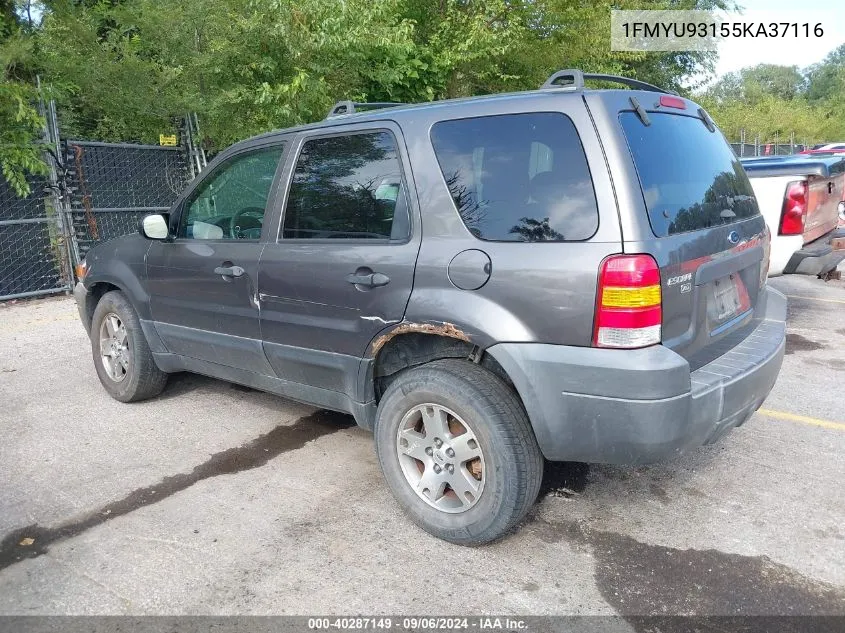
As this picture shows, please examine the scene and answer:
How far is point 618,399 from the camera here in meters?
2.62

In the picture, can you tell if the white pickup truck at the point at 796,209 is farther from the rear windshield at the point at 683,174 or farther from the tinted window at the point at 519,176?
the tinted window at the point at 519,176

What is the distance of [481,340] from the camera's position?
287 centimetres

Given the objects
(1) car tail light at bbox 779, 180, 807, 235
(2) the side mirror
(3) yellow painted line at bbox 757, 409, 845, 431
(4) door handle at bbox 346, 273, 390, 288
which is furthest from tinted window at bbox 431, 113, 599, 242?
(1) car tail light at bbox 779, 180, 807, 235

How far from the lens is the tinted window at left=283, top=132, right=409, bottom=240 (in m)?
3.30

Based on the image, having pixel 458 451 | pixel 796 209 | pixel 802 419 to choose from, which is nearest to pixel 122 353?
pixel 458 451

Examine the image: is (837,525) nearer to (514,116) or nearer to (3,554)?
(514,116)

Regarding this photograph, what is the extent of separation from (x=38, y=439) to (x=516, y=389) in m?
3.25

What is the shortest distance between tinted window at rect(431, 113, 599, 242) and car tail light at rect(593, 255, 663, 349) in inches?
7.7

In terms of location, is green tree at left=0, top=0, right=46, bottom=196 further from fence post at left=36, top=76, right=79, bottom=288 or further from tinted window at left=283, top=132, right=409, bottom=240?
tinted window at left=283, top=132, right=409, bottom=240

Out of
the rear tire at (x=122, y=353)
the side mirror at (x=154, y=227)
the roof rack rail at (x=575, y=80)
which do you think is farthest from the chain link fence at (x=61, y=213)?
the roof rack rail at (x=575, y=80)

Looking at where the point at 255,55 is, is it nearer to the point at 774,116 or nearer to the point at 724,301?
the point at 724,301

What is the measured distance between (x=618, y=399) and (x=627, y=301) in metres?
0.38

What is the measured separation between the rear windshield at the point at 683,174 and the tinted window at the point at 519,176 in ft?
0.84

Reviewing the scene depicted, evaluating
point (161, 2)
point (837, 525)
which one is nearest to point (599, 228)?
point (837, 525)
